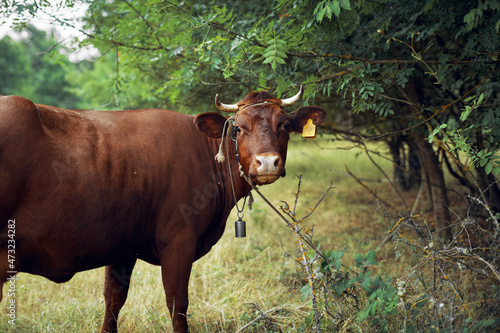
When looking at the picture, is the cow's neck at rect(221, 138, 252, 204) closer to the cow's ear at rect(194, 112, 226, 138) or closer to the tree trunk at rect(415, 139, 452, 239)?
the cow's ear at rect(194, 112, 226, 138)

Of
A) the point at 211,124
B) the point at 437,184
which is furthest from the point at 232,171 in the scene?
the point at 437,184

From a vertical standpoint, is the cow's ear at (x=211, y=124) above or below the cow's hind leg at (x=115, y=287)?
above

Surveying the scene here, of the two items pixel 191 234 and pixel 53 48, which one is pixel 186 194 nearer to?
pixel 191 234

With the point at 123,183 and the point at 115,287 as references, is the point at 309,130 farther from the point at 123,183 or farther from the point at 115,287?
the point at 115,287

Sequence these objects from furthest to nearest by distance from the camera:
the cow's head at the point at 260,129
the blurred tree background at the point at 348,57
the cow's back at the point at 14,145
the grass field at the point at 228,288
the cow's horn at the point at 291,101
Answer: the grass field at the point at 228,288, the cow's horn at the point at 291,101, the blurred tree background at the point at 348,57, the cow's head at the point at 260,129, the cow's back at the point at 14,145

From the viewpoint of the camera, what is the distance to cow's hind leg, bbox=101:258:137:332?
12.2 feet

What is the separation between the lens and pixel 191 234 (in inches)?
131

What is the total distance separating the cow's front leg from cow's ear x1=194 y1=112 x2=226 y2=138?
0.97m

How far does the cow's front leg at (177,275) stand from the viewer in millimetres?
3262

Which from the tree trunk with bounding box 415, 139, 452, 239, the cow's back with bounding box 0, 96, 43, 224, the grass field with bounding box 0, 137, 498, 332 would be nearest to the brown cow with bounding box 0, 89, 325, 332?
the cow's back with bounding box 0, 96, 43, 224

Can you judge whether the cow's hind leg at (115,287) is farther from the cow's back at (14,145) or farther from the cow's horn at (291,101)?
the cow's horn at (291,101)

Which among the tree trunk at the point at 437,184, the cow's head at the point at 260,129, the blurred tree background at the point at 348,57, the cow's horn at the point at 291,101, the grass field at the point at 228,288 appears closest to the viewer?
the cow's head at the point at 260,129

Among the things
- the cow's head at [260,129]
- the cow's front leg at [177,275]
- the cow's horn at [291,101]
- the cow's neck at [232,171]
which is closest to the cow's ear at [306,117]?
the cow's head at [260,129]

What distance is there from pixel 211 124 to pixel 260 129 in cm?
49
